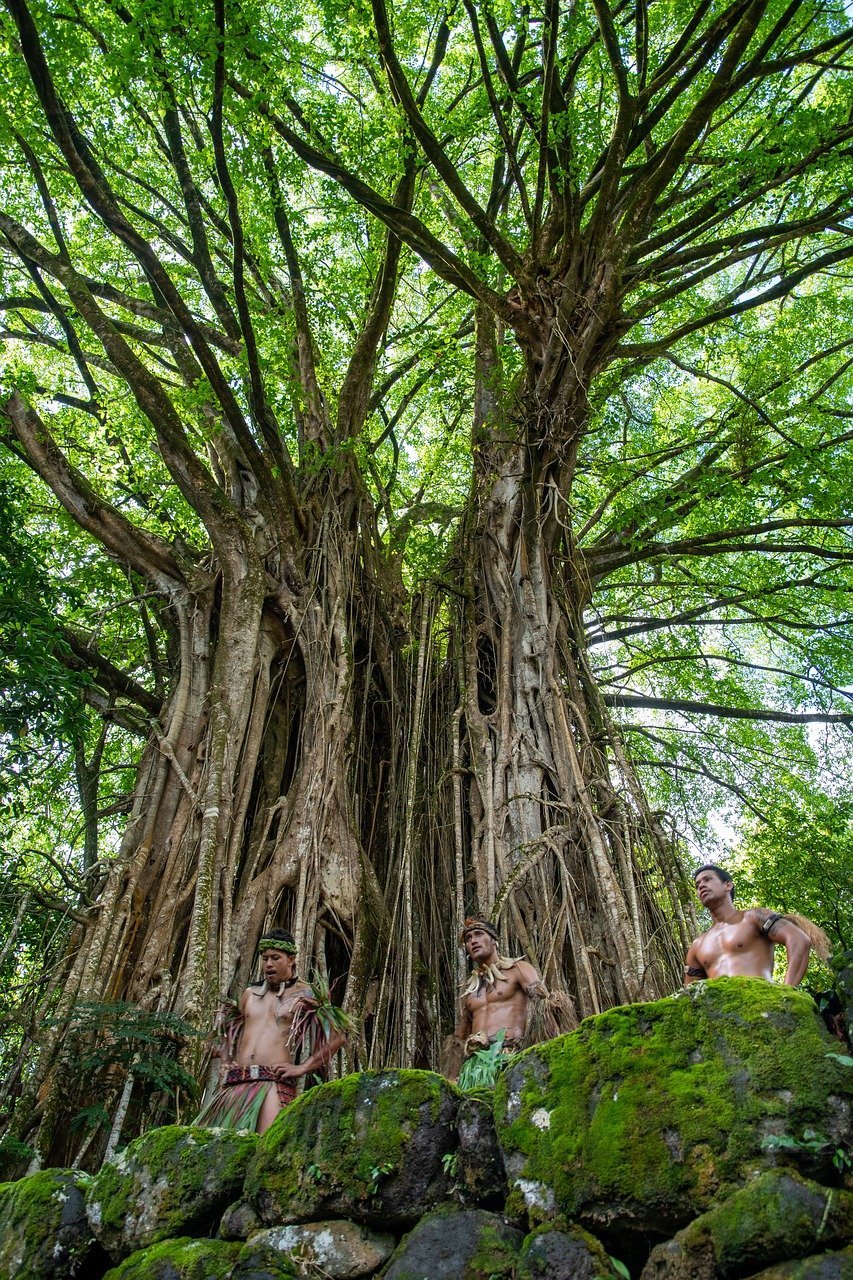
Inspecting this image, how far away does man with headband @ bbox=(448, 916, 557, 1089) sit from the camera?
3.14 metres

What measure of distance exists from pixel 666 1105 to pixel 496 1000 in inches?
72.4

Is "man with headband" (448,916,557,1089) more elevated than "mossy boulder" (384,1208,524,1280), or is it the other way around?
"man with headband" (448,916,557,1089)

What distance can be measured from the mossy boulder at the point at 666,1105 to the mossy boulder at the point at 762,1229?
0.14 ft

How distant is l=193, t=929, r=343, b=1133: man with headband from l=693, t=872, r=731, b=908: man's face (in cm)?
135

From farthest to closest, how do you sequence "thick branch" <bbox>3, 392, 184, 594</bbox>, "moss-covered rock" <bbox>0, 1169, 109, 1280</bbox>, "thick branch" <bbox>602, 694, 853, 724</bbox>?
"thick branch" <bbox>602, 694, 853, 724</bbox> < "thick branch" <bbox>3, 392, 184, 594</bbox> < "moss-covered rock" <bbox>0, 1169, 109, 1280</bbox>

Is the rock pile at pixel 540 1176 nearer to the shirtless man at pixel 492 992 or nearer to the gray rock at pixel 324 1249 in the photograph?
the gray rock at pixel 324 1249

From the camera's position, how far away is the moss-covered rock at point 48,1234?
1922 mm

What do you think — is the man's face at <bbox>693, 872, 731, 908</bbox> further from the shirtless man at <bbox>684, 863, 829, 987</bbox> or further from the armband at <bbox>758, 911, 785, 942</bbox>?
the armband at <bbox>758, 911, 785, 942</bbox>

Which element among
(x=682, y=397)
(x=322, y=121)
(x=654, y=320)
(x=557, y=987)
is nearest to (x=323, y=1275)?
(x=557, y=987)

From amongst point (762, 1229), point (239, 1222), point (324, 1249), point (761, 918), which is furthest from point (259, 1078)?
point (762, 1229)

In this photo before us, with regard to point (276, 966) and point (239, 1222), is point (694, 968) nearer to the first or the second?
point (276, 966)

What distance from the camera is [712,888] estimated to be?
2.83 metres

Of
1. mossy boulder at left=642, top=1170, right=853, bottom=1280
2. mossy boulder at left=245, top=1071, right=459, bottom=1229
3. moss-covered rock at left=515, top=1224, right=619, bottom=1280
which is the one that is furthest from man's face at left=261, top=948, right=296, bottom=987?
mossy boulder at left=642, top=1170, right=853, bottom=1280

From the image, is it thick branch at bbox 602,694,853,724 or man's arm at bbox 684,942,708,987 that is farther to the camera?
thick branch at bbox 602,694,853,724
